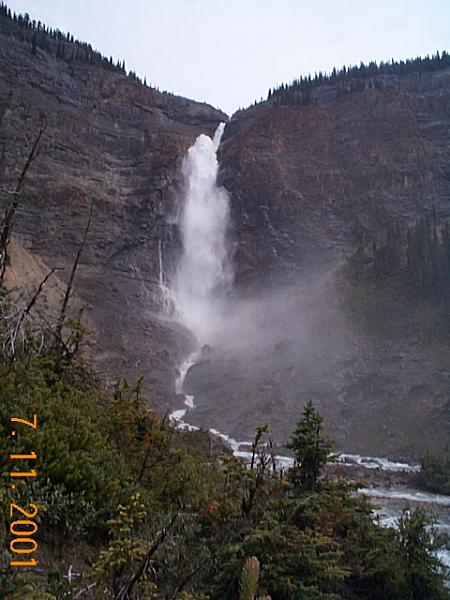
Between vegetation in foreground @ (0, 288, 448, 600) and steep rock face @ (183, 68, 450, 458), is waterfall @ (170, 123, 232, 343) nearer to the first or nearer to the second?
steep rock face @ (183, 68, 450, 458)

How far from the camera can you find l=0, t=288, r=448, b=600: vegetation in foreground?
14.5 feet

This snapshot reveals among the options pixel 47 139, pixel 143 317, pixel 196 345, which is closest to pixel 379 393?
pixel 196 345

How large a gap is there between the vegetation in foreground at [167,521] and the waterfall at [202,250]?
52.5 meters

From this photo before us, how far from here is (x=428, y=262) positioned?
5469 cm

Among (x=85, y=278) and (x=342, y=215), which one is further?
(x=342, y=215)

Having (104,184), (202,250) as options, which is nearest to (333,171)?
(202,250)

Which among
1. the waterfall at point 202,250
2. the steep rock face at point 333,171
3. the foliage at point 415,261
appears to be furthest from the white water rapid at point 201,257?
the foliage at point 415,261

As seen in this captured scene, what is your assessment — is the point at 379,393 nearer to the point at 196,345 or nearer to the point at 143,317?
the point at 196,345

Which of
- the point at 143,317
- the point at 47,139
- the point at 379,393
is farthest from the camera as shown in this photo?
the point at 47,139

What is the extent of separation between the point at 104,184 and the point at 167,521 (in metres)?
68.8

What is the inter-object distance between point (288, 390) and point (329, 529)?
36.5m

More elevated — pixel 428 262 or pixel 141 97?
pixel 141 97

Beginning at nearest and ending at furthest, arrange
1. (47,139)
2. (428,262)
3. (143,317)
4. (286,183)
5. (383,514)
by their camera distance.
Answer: (383,514), (428,262), (143,317), (47,139), (286,183)
